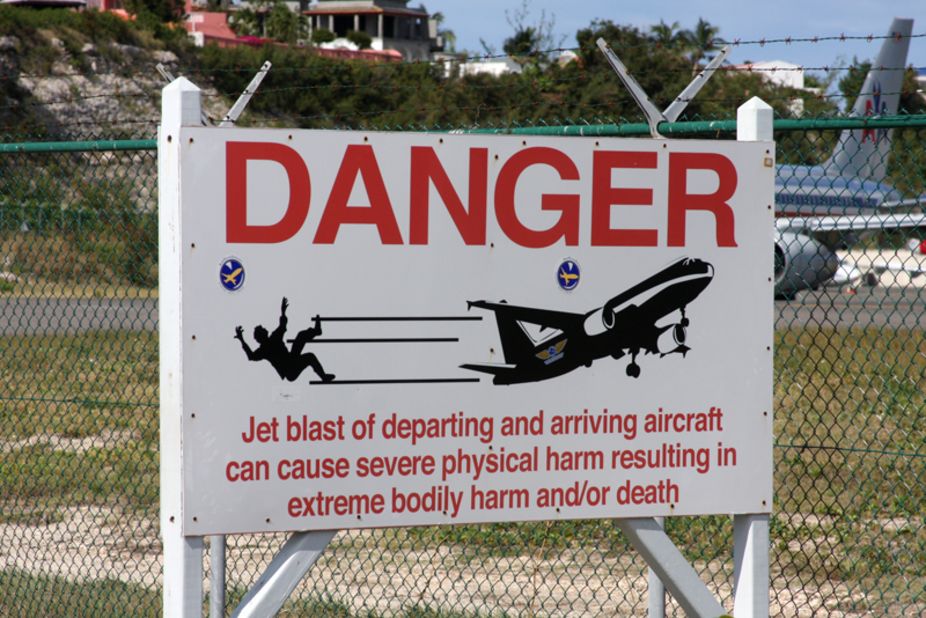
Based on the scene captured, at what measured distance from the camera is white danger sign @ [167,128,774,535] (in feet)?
10.1

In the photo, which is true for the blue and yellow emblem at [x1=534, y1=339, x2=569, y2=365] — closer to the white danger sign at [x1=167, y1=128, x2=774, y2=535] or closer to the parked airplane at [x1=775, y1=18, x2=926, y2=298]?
the white danger sign at [x1=167, y1=128, x2=774, y2=535]

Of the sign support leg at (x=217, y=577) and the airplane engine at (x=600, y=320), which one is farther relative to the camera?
the sign support leg at (x=217, y=577)

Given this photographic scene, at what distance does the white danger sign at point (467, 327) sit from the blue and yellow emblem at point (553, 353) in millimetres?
11

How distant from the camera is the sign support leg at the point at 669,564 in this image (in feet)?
11.2

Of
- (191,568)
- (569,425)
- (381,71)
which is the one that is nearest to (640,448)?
(569,425)

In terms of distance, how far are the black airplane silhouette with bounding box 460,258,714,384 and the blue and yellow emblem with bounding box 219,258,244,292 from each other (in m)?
0.61

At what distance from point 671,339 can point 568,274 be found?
0.36 metres

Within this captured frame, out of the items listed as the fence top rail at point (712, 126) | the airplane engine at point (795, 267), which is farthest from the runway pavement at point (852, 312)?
the fence top rail at point (712, 126)

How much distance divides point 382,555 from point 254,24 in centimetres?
8488

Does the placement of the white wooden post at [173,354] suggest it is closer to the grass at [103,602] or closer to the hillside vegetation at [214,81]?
the grass at [103,602]

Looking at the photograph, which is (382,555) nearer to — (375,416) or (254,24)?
(375,416)

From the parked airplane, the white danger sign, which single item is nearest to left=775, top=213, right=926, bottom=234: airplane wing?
the parked airplane

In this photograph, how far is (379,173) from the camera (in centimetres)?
319

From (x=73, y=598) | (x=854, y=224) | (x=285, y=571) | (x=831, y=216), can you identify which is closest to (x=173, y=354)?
(x=285, y=571)
